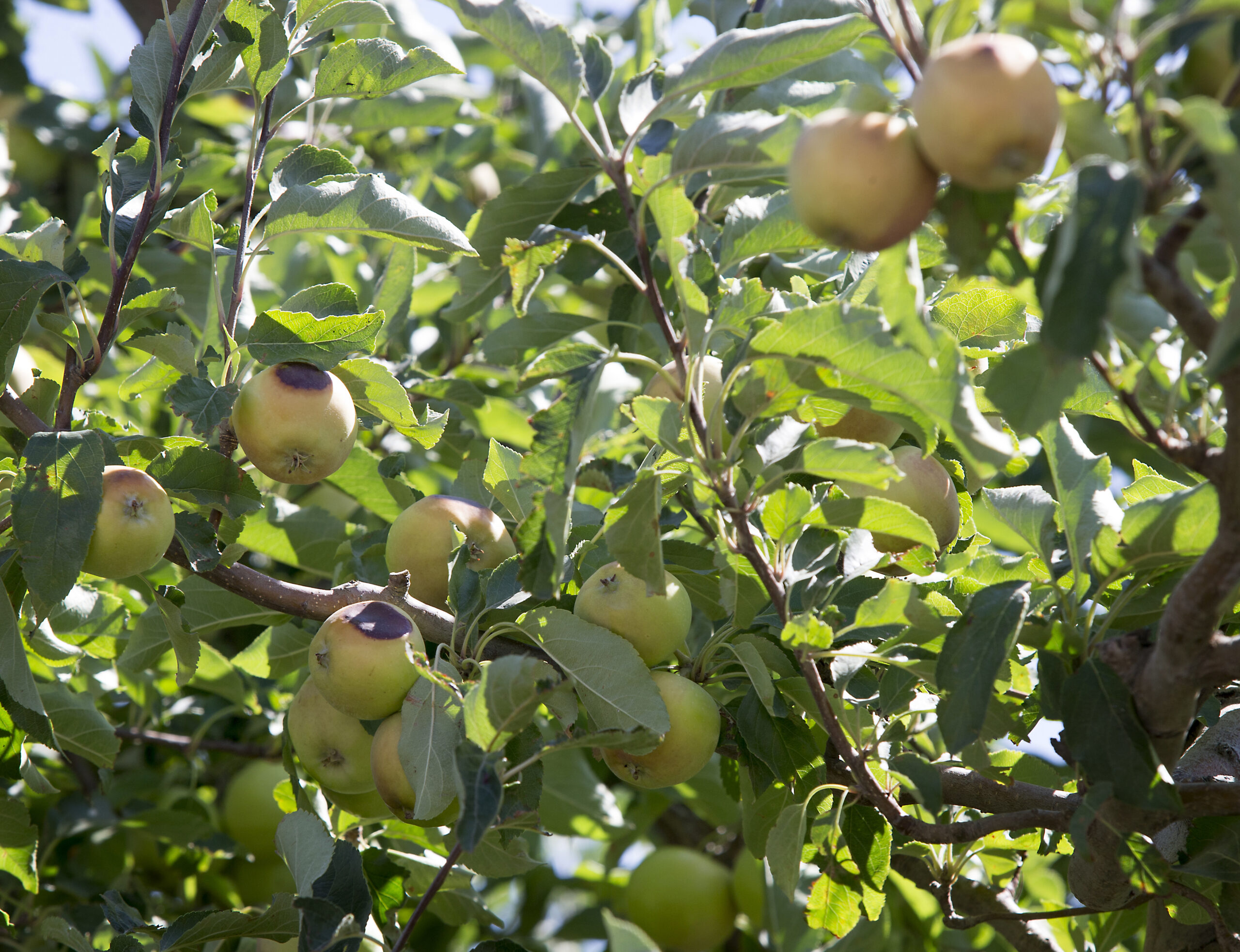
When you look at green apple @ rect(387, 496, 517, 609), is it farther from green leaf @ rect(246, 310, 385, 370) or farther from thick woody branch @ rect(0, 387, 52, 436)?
thick woody branch @ rect(0, 387, 52, 436)

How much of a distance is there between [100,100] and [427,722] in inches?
135

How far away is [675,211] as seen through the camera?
124 centimetres

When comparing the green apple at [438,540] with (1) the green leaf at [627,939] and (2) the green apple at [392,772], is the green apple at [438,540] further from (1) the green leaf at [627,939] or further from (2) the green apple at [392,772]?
(1) the green leaf at [627,939]

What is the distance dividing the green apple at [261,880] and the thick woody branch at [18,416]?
150cm

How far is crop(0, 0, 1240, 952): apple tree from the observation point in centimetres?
100

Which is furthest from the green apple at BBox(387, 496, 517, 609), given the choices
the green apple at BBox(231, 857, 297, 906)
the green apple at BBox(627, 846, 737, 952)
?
the green apple at BBox(627, 846, 737, 952)

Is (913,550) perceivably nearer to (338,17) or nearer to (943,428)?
(943,428)

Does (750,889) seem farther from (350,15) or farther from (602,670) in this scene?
(350,15)

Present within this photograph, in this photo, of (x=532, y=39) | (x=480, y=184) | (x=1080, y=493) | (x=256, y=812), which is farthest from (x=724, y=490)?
(x=480, y=184)

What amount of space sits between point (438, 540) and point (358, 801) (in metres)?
0.51

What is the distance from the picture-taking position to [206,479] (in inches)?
66.4

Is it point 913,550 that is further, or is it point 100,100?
point 100,100

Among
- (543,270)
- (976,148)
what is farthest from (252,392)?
(976,148)

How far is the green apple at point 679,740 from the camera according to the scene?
1.51m
